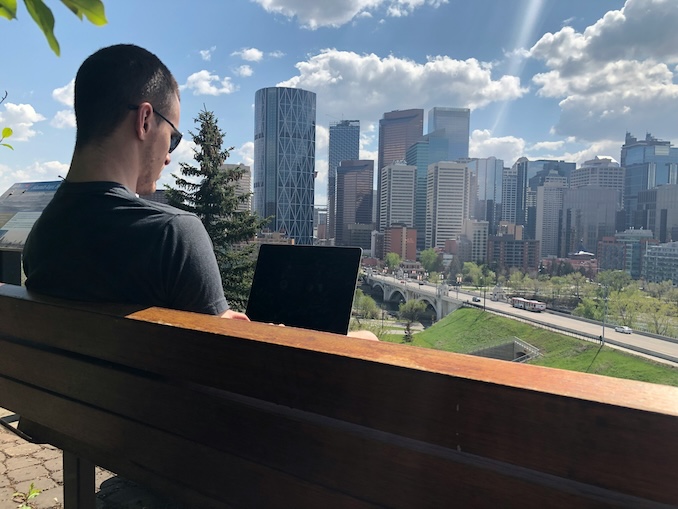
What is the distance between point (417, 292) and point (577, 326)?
8757 millimetres

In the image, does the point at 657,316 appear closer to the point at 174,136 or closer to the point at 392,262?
the point at 392,262

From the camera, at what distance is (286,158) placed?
1259 inches

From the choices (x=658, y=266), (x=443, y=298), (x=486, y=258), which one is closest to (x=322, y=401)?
(x=443, y=298)

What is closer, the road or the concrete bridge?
the road

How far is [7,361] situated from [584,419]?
3.96ft

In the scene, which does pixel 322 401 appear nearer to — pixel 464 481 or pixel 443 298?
pixel 464 481

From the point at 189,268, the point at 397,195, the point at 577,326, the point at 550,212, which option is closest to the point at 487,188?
the point at 550,212

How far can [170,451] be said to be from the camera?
2.67 feet

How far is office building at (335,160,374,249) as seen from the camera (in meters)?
39.3

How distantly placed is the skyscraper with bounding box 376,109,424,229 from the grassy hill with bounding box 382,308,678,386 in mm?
48499

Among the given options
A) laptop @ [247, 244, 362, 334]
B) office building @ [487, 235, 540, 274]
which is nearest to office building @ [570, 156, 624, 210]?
office building @ [487, 235, 540, 274]

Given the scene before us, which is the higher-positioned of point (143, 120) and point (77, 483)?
point (143, 120)

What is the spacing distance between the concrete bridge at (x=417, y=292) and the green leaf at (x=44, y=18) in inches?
1039

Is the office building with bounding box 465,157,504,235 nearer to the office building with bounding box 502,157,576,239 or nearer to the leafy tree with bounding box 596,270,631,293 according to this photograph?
the office building with bounding box 502,157,576,239
